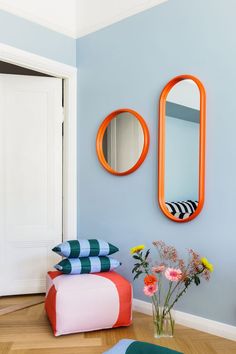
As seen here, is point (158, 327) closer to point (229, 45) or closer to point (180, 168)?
point (180, 168)

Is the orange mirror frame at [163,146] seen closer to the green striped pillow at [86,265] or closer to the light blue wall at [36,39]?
the green striped pillow at [86,265]

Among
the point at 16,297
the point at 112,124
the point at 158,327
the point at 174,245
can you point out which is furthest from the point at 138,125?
the point at 16,297

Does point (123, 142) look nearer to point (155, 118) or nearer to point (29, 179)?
point (155, 118)

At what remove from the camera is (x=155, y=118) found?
285 cm

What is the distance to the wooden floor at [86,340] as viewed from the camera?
2.27 metres

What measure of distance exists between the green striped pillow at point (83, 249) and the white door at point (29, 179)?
0.74 m

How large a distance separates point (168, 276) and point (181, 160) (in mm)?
859

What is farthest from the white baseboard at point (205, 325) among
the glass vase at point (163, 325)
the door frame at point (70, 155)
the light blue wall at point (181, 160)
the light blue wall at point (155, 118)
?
the door frame at point (70, 155)

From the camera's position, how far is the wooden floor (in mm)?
2270

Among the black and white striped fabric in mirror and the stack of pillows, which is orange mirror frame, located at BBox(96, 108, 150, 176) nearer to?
the black and white striped fabric in mirror

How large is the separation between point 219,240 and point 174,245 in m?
0.37

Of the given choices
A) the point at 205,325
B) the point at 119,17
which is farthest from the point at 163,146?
the point at 205,325

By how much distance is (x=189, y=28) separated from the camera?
2650mm

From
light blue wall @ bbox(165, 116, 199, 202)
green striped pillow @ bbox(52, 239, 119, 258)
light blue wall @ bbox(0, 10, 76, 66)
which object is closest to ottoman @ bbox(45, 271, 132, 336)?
green striped pillow @ bbox(52, 239, 119, 258)
